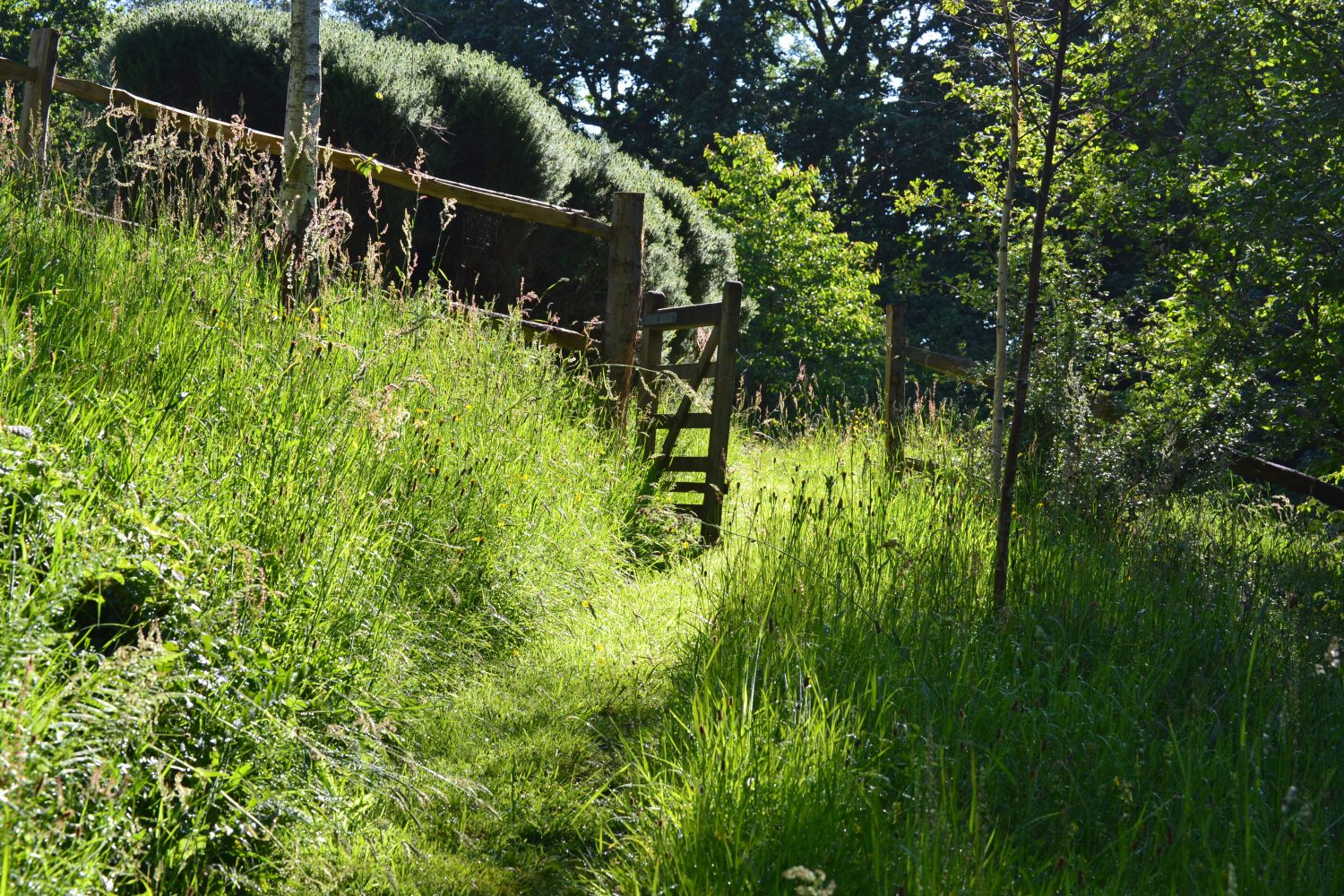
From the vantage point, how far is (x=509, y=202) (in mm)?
6785

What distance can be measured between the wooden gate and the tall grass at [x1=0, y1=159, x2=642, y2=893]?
52.7 inches

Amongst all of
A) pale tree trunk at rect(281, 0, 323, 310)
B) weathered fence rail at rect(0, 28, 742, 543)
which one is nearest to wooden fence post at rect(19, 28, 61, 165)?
weathered fence rail at rect(0, 28, 742, 543)

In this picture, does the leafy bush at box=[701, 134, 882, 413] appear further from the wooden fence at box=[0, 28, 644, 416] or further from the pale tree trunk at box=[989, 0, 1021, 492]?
the pale tree trunk at box=[989, 0, 1021, 492]

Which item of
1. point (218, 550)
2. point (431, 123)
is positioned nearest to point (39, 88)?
point (431, 123)

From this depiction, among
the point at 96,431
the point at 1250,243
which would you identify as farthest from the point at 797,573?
the point at 1250,243

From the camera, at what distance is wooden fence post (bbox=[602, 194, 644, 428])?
278 inches

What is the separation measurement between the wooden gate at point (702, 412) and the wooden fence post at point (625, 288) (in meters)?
0.17

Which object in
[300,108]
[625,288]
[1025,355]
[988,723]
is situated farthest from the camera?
[625,288]

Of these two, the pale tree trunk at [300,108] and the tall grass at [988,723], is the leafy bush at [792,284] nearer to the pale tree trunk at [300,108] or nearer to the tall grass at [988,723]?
the pale tree trunk at [300,108]

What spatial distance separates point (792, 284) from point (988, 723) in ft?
51.7

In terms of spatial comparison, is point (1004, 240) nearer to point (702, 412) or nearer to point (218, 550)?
point (702, 412)

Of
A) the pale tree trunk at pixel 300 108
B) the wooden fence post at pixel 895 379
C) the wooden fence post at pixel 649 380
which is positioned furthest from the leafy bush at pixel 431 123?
the wooden fence post at pixel 895 379

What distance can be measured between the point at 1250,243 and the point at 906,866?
7320mm

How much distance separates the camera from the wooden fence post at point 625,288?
7051 mm
